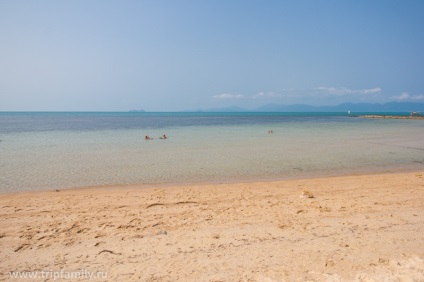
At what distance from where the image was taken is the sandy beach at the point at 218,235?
4.03 meters

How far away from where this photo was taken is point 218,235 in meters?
5.16

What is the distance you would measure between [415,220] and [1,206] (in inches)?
381

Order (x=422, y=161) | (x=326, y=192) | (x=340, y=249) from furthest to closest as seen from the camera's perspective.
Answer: (x=422, y=161) → (x=326, y=192) → (x=340, y=249)

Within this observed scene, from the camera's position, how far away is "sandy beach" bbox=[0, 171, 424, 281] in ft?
13.2

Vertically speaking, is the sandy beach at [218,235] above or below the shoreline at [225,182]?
above

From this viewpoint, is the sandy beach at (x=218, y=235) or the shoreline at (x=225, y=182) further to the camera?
the shoreline at (x=225, y=182)

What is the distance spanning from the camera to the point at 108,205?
7.07 m

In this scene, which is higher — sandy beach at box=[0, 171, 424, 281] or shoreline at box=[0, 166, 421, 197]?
sandy beach at box=[0, 171, 424, 281]

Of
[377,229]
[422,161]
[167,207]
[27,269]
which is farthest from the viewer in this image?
[422,161]

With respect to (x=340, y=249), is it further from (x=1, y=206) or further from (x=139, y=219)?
(x=1, y=206)

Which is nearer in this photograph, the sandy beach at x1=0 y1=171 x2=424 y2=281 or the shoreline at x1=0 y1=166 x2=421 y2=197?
the sandy beach at x1=0 y1=171 x2=424 y2=281

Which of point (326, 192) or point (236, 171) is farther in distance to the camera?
point (236, 171)

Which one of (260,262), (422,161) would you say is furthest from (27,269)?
(422,161)

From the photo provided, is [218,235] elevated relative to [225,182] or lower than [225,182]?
elevated
